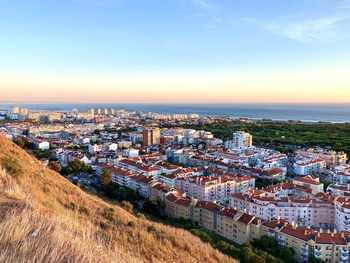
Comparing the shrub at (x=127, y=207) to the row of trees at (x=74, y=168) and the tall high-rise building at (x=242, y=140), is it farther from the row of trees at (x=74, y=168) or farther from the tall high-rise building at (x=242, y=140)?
the tall high-rise building at (x=242, y=140)

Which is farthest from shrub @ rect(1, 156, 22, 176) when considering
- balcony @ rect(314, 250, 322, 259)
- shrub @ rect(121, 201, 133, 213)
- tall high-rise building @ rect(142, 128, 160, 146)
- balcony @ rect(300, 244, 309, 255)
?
tall high-rise building @ rect(142, 128, 160, 146)

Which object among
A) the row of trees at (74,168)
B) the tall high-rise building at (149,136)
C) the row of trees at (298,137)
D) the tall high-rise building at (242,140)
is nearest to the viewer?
the row of trees at (74,168)

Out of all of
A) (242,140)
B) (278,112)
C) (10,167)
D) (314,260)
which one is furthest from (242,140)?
(278,112)

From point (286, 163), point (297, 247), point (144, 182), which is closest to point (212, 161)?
point (286, 163)

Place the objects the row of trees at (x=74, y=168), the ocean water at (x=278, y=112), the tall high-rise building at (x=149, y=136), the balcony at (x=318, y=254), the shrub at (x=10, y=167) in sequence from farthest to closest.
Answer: the ocean water at (x=278, y=112), the tall high-rise building at (x=149, y=136), the row of trees at (x=74, y=168), the balcony at (x=318, y=254), the shrub at (x=10, y=167)

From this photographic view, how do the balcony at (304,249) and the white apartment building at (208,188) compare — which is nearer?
the balcony at (304,249)

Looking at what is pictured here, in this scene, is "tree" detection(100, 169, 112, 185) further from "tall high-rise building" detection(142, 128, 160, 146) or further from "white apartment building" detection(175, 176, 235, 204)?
"tall high-rise building" detection(142, 128, 160, 146)

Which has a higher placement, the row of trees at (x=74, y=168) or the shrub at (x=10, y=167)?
the shrub at (x=10, y=167)

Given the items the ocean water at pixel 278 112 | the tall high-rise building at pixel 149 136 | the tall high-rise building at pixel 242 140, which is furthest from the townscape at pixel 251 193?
the ocean water at pixel 278 112

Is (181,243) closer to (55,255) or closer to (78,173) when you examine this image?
(55,255)

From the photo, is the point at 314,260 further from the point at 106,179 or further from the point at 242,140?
the point at 242,140

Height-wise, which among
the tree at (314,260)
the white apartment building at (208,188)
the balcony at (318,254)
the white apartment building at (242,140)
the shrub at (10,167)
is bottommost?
the tree at (314,260)
